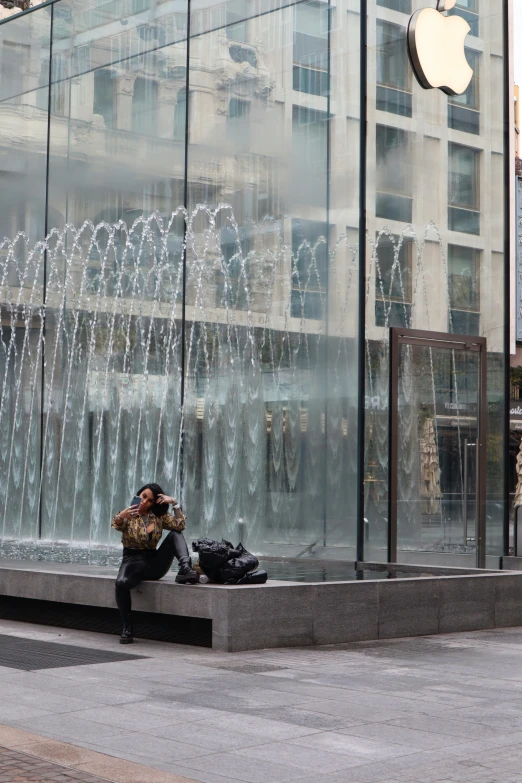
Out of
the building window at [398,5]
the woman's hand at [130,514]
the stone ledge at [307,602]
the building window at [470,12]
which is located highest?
the building window at [470,12]

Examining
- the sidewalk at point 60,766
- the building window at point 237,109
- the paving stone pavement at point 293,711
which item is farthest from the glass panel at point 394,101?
the sidewalk at point 60,766

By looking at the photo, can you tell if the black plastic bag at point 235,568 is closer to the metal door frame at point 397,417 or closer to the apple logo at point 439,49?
the metal door frame at point 397,417

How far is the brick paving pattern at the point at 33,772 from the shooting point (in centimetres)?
571

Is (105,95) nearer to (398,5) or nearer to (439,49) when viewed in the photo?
(398,5)

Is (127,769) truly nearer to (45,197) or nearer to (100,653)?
(100,653)

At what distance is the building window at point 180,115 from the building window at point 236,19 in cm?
110

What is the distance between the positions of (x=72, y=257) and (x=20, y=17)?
4.58 m

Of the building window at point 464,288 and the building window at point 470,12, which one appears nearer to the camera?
the building window at point 464,288

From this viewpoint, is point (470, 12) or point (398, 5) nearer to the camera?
point (398, 5)

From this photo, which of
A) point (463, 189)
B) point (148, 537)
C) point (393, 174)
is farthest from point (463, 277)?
point (148, 537)

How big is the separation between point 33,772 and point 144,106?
13812 millimetres

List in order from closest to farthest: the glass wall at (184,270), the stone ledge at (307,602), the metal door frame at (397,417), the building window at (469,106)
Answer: the stone ledge at (307,602)
the metal door frame at (397,417)
the glass wall at (184,270)
the building window at (469,106)

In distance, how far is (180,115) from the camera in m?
17.5

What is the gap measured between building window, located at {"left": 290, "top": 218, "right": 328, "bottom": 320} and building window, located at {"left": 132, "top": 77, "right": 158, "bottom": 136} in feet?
11.2
